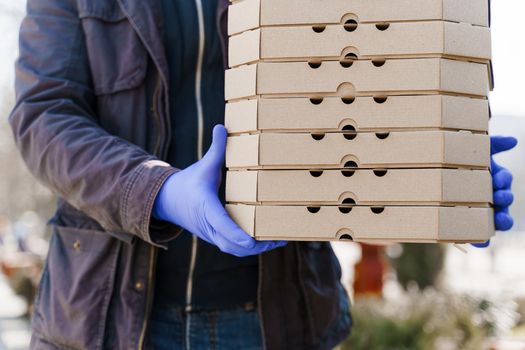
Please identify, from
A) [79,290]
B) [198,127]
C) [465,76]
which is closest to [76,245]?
[79,290]

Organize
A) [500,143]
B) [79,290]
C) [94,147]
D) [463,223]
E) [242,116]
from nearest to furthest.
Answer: [463,223] < [242,116] < [94,147] < [79,290] < [500,143]

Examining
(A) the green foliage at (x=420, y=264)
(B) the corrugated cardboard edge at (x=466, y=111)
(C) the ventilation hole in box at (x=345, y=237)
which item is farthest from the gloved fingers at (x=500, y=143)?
(A) the green foliage at (x=420, y=264)

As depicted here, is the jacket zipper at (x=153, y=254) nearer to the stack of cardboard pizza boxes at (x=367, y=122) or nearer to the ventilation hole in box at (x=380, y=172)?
the stack of cardboard pizza boxes at (x=367, y=122)

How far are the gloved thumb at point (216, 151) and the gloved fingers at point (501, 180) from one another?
0.62m

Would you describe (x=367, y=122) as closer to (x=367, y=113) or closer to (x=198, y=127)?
(x=367, y=113)

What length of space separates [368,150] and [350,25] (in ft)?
0.78

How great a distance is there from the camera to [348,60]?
1400mm

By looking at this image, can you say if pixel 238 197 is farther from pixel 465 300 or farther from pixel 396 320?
pixel 465 300

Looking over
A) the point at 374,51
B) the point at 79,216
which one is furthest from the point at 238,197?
the point at 79,216

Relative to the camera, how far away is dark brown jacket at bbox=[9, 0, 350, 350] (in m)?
1.63

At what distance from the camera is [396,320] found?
4387 millimetres

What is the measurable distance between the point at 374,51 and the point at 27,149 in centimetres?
82

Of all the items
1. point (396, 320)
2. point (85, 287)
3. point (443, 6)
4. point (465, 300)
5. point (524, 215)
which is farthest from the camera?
point (524, 215)

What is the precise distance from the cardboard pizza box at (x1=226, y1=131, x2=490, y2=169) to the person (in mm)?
238
